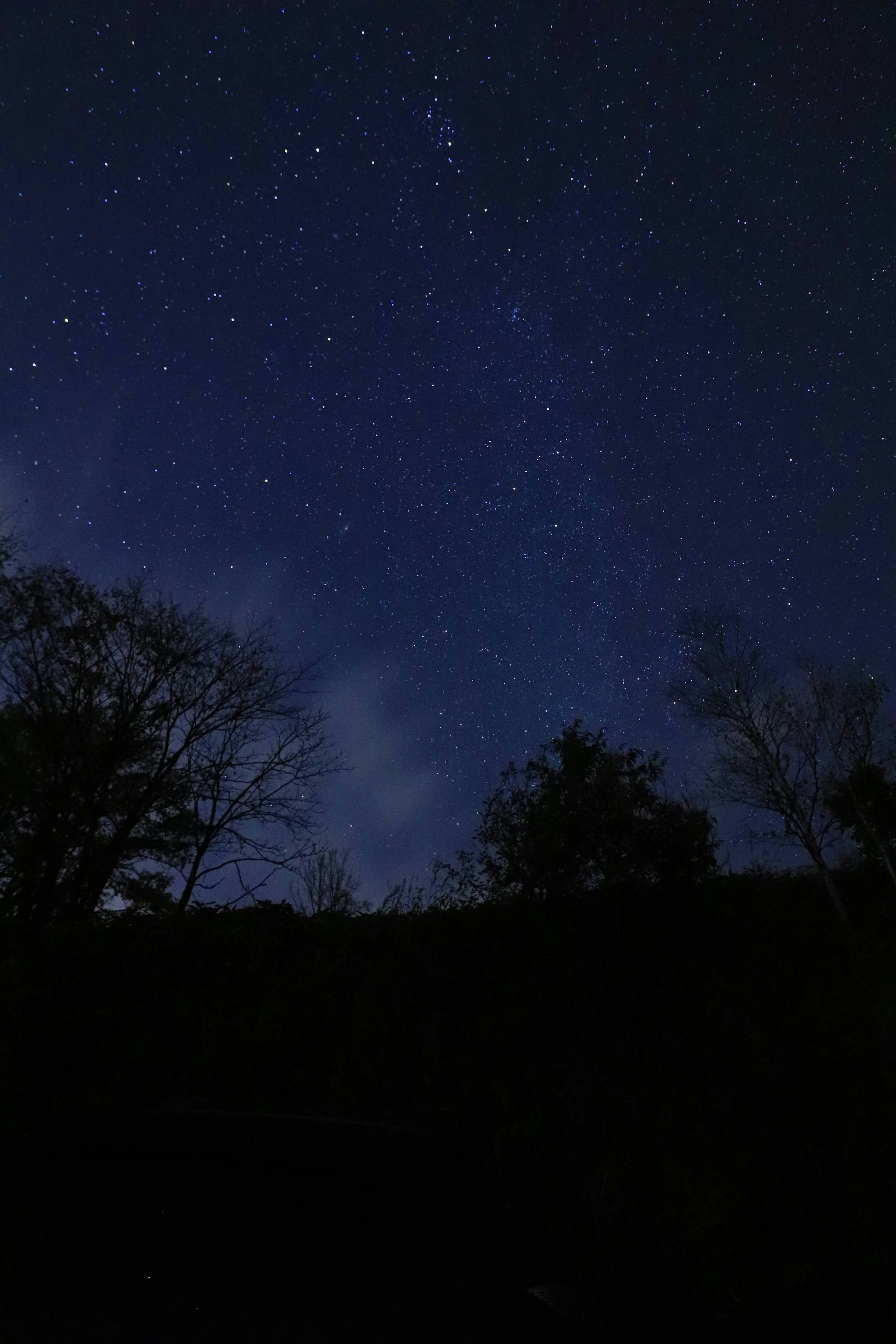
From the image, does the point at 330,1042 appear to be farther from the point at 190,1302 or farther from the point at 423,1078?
the point at 190,1302

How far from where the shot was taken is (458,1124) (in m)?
7.20

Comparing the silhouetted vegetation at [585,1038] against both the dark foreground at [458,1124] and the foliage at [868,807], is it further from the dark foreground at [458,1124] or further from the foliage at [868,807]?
the foliage at [868,807]

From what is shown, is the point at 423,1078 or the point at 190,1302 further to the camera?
the point at 423,1078

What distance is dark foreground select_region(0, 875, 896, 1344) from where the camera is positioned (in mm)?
2256

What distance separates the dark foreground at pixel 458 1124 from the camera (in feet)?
7.40

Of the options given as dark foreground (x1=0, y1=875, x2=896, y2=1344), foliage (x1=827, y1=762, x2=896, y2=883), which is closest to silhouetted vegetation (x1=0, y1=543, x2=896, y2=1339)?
dark foreground (x1=0, y1=875, x2=896, y2=1344)

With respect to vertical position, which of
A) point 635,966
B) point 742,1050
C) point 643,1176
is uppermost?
point 635,966

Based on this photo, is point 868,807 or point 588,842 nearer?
point 588,842

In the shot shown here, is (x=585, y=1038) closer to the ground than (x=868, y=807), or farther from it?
closer to the ground

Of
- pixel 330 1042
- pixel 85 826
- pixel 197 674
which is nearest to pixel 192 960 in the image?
pixel 330 1042

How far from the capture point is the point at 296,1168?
2584 millimetres

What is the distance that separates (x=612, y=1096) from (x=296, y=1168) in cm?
592

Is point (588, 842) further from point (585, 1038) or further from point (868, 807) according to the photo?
point (868, 807)

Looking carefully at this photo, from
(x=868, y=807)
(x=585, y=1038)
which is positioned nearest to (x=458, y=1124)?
(x=585, y=1038)
